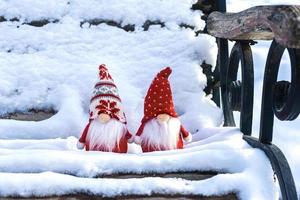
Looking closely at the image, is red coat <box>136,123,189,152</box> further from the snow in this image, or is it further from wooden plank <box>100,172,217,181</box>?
wooden plank <box>100,172,217,181</box>

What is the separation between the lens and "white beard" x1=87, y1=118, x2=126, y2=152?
220cm

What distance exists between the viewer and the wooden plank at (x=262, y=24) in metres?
1.46

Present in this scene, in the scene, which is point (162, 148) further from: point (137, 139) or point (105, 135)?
point (105, 135)

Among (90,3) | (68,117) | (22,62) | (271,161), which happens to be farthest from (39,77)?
(271,161)

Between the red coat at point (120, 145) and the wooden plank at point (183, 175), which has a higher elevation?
the red coat at point (120, 145)

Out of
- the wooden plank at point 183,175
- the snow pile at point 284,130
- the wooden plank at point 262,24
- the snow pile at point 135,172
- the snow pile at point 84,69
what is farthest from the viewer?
the snow pile at point 284,130

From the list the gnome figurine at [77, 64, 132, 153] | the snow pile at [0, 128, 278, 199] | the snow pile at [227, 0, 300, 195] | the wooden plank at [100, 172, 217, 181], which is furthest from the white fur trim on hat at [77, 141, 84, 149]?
the snow pile at [227, 0, 300, 195]

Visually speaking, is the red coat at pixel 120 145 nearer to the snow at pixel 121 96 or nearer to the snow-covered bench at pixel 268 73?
the snow at pixel 121 96

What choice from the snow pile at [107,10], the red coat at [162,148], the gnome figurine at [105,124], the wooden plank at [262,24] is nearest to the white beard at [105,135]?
the gnome figurine at [105,124]

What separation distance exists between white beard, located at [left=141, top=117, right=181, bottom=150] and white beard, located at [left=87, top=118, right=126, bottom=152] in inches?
4.9

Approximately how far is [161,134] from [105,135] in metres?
0.25

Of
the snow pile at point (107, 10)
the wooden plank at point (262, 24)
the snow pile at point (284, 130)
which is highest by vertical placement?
the snow pile at point (107, 10)

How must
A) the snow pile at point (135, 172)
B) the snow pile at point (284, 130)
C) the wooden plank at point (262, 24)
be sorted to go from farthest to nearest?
the snow pile at point (284, 130) → the snow pile at point (135, 172) → the wooden plank at point (262, 24)

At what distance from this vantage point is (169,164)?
1710mm
